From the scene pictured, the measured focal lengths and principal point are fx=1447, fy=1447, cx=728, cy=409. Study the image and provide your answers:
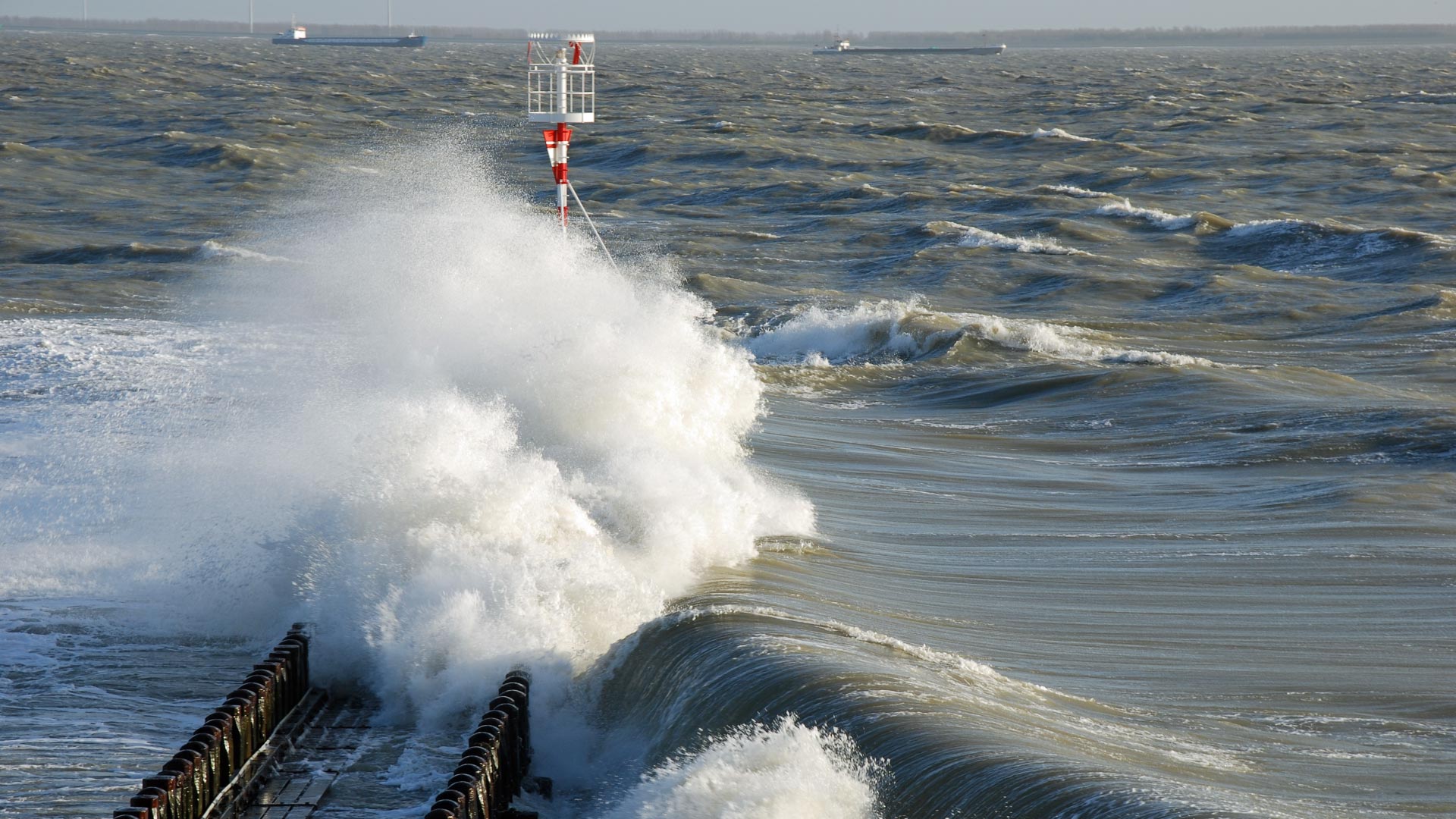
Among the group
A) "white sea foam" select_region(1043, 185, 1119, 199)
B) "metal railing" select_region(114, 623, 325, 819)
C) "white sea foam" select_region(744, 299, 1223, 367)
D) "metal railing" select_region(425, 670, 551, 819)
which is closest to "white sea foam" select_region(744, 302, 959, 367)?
"white sea foam" select_region(744, 299, 1223, 367)

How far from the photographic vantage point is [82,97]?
6072cm

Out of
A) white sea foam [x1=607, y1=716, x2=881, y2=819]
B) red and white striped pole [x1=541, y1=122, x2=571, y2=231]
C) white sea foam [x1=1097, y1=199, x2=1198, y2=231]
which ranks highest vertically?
red and white striped pole [x1=541, y1=122, x2=571, y2=231]

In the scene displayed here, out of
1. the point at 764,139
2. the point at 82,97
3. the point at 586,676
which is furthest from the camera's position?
the point at 82,97

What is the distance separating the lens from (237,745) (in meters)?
6.67

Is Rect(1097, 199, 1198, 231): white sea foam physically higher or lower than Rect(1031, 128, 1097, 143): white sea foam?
lower

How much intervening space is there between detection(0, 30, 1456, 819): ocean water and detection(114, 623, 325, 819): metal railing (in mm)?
407

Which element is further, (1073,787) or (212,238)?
(212,238)

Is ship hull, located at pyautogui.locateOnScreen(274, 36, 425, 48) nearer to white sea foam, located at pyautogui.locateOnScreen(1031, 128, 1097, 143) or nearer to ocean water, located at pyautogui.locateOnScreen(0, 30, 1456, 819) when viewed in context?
white sea foam, located at pyautogui.locateOnScreen(1031, 128, 1097, 143)

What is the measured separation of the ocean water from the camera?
682 centimetres

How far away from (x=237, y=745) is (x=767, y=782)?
2.53 metres

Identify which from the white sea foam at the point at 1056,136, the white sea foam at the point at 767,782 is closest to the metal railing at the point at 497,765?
the white sea foam at the point at 767,782

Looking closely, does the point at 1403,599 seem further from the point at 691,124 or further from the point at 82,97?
the point at 82,97

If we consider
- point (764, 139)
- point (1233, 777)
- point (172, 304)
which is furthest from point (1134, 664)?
point (764, 139)

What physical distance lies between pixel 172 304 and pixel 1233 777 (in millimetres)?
17042
